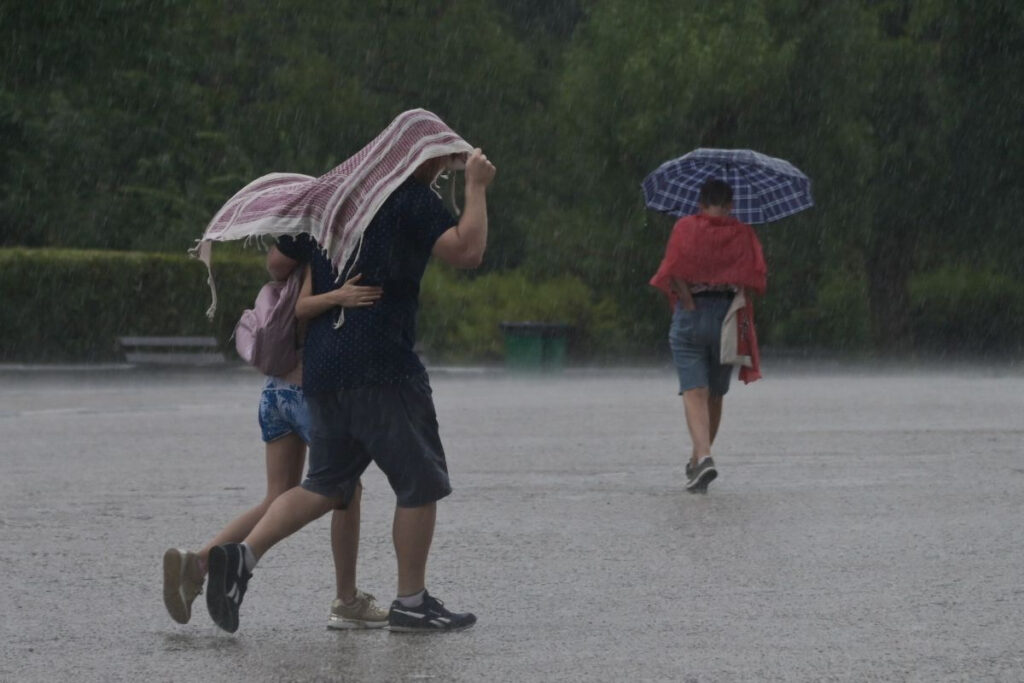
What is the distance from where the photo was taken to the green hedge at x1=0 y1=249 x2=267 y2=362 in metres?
28.4

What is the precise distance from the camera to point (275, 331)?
6.61m

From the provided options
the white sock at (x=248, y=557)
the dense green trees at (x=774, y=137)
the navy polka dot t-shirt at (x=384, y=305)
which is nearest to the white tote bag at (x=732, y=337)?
the navy polka dot t-shirt at (x=384, y=305)

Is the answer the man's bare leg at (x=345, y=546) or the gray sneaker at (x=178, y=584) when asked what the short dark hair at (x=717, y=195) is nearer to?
the man's bare leg at (x=345, y=546)

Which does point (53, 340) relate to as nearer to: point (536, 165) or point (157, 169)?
point (157, 169)

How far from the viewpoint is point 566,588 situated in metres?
7.54

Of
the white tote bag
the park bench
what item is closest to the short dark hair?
the white tote bag

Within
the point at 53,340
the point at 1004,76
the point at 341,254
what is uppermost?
the point at 1004,76

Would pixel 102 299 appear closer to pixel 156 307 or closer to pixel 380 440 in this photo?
pixel 156 307

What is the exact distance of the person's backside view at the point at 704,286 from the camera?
441 inches

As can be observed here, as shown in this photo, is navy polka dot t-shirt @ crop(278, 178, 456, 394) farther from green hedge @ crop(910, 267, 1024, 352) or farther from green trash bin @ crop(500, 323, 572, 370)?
green hedge @ crop(910, 267, 1024, 352)

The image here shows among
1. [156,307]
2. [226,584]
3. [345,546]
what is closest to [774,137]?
[156,307]

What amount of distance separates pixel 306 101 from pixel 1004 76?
1817cm

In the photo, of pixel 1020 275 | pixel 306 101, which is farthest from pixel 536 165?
pixel 1020 275

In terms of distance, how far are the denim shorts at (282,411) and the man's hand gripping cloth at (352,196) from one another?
52cm
